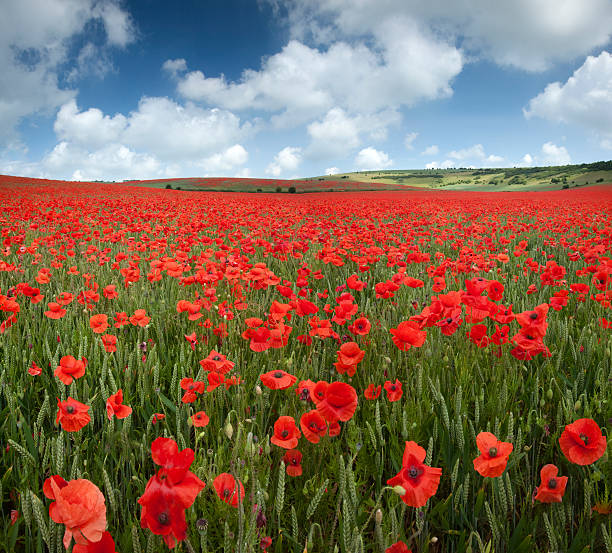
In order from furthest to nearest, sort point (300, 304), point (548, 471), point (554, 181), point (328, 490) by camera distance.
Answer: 1. point (554, 181)
2. point (300, 304)
3. point (328, 490)
4. point (548, 471)

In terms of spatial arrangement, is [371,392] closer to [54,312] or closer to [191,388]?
[191,388]

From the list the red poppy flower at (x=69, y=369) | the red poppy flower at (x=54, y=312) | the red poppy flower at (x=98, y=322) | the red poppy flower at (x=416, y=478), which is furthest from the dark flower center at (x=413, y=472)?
the red poppy flower at (x=54, y=312)

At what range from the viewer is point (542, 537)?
1.41 metres

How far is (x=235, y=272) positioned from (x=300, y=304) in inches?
40.3

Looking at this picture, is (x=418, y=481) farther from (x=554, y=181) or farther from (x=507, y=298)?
(x=554, y=181)

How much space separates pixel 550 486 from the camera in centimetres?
115

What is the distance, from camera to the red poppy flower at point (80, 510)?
0.74 meters

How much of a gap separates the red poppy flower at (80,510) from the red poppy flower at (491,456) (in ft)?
3.03

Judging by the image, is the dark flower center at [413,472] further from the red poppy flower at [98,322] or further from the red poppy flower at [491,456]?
the red poppy flower at [98,322]

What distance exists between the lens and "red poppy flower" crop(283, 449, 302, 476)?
4.56ft

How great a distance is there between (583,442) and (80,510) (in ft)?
4.27

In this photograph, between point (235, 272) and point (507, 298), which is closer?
point (235, 272)

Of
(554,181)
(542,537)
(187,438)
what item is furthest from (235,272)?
(554,181)

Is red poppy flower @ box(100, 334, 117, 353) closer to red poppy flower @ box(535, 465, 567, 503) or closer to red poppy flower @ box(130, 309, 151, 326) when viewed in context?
red poppy flower @ box(130, 309, 151, 326)
